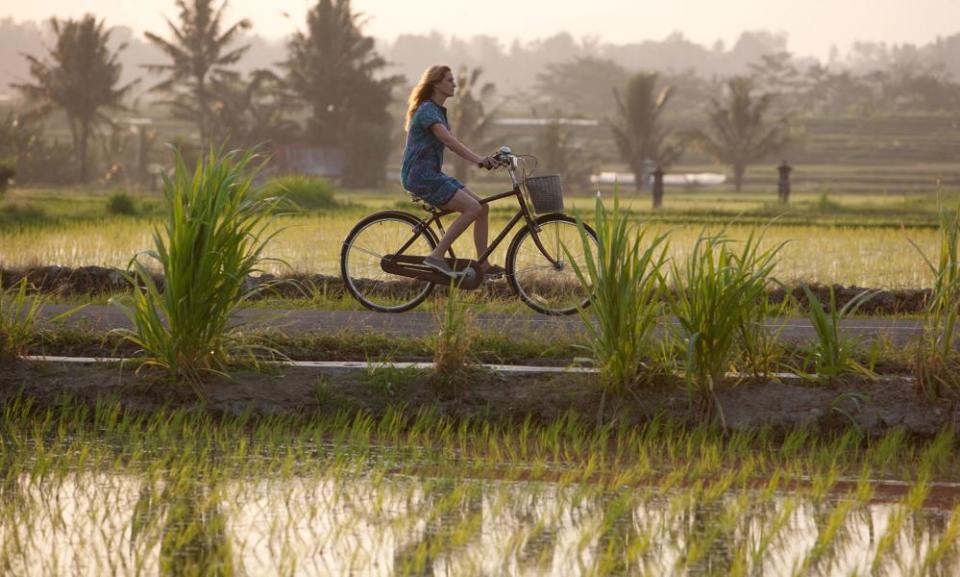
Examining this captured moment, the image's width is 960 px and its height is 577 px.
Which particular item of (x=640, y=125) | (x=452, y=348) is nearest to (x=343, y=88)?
(x=640, y=125)

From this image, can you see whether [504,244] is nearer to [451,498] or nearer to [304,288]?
[304,288]

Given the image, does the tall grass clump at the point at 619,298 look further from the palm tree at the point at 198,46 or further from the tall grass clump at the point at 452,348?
the palm tree at the point at 198,46

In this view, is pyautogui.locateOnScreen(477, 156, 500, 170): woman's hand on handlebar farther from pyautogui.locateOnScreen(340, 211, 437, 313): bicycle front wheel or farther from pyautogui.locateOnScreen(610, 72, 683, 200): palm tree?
pyautogui.locateOnScreen(610, 72, 683, 200): palm tree

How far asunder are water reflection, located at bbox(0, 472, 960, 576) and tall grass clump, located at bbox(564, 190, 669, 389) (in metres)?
1.18

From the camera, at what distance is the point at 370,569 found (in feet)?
13.9

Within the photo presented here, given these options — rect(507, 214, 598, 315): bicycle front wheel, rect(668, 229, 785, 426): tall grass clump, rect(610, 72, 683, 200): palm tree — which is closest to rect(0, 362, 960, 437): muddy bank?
rect(668, 229, 785, 426): tall grass clump

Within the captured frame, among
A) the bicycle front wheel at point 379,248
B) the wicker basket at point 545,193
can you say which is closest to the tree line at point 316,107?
the bicycle front wheel at point 379,248

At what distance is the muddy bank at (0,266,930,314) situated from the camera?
10531mm

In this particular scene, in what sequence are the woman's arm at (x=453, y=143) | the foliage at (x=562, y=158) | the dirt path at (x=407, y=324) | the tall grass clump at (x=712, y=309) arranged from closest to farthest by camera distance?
the tall grass clump at (x=712, y=309) < the dirt path at (x=407, y=324) < the woman's arm at (x=453, y=143) < the foliage at (x=562, y=158)

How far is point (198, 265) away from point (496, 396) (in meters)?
1.41

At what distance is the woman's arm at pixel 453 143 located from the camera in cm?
843

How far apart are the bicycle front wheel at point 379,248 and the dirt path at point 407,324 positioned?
0.53 feet

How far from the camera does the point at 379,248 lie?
9445 millimetres

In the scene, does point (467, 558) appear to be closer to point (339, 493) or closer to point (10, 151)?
point (339, 493)
